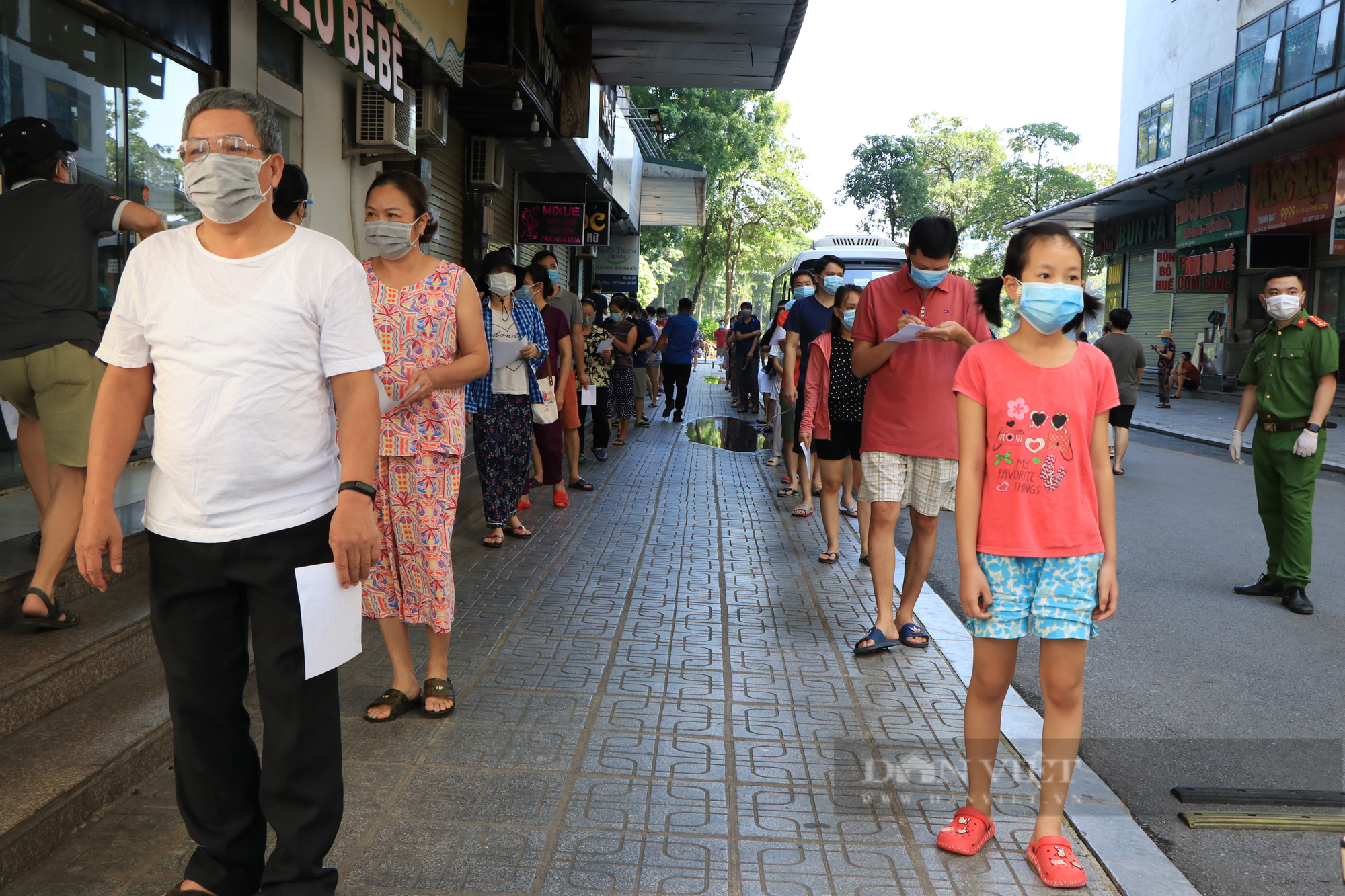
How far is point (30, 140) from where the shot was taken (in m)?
4.11

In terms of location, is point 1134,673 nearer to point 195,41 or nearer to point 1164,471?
point 195,41

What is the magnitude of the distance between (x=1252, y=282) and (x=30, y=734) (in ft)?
98.3

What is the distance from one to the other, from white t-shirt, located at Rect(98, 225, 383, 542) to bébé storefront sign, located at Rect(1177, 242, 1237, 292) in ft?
90.0

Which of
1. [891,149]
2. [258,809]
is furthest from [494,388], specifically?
[891,149]

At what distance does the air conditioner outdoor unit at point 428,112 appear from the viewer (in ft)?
36.8

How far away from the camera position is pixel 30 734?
3443 millimetres

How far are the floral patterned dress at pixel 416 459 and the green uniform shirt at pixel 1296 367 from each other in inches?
192

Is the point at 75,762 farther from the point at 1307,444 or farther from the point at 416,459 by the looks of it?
the point at 1307,444

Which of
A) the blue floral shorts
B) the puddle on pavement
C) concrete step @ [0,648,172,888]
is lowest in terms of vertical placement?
the puddle on pavement

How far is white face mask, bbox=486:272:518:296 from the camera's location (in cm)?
705

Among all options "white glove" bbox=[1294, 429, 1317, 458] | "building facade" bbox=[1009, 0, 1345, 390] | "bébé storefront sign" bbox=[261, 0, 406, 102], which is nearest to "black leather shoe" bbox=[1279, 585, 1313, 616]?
"white glove" bbox=[1294, 429, 1317, 458]

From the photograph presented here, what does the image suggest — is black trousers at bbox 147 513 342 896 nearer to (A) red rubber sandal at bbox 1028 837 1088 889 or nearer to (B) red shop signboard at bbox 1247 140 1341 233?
(A) red rubber sandal at bbox 1028 837 1088 889

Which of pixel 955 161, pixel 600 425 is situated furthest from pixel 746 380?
pixel 955 161

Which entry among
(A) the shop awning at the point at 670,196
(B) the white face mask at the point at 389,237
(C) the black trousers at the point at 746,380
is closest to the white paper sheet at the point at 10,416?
(B) the white face mask at the point at 389,237
